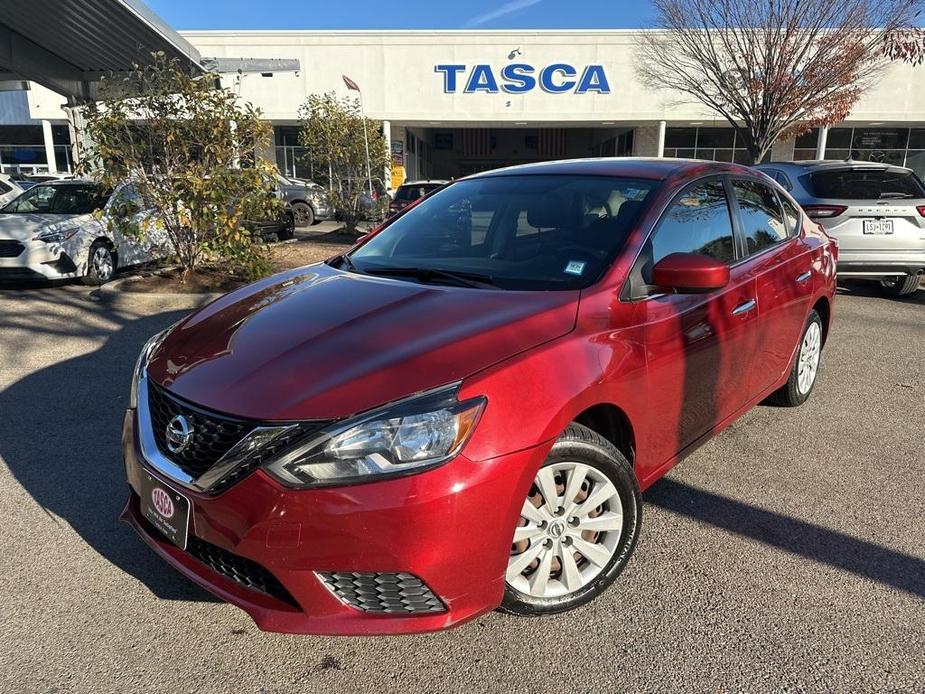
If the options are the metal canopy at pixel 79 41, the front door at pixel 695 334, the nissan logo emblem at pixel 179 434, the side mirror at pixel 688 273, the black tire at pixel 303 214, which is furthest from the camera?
the black tire at pixel 303 214

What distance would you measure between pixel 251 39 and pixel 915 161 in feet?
102

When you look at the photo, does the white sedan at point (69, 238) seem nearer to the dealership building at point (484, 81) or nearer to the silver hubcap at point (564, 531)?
the silver hubcap at point (564, 531)

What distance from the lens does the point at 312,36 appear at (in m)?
28.8

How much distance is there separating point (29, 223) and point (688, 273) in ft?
29.8

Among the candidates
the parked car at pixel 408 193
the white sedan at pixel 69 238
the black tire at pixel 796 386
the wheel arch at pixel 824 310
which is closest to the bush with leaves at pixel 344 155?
the parked car at pixel 408 193

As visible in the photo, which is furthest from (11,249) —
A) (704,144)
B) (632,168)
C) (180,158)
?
(704,144)

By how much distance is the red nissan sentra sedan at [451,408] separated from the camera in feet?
6.67

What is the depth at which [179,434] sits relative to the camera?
2271mm

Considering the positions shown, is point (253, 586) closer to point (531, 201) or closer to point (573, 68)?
point (531, 201)

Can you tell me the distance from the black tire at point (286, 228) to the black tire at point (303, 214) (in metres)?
4.57

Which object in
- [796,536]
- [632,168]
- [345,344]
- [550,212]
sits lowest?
[796,536]

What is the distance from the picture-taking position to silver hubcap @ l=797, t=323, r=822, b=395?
4.59 meters

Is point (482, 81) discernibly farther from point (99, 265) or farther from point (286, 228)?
point (99, 265)

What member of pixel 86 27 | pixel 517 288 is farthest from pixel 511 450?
pixel 86 27
